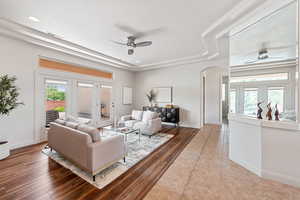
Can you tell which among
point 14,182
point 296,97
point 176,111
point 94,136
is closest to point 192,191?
point 94,136

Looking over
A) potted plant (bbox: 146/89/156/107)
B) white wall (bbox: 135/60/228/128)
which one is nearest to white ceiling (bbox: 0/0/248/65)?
white wall (bbox: 135/60/228/128)

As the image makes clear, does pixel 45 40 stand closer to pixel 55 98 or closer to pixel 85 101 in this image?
pixel 55 98

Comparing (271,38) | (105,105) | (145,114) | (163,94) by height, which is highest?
(271,38)

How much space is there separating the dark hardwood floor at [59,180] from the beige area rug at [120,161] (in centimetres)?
9

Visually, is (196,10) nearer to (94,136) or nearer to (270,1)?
(270,1)

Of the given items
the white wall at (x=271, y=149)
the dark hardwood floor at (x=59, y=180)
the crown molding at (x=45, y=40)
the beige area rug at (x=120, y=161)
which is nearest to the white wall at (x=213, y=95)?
the beige area rug at (x=120, y=161)

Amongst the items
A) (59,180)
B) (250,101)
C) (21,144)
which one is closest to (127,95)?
(21,144)

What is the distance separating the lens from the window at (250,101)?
2508 millimetres

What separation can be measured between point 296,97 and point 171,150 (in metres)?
2.58

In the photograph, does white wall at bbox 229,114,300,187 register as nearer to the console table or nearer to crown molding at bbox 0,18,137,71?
the console table

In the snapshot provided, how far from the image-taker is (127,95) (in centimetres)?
701

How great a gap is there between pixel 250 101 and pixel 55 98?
5561mm

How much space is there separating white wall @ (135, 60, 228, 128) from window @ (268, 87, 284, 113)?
308 centimetres

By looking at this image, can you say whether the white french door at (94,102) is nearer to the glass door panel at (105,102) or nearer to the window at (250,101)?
the glass door panel at (105,102)
